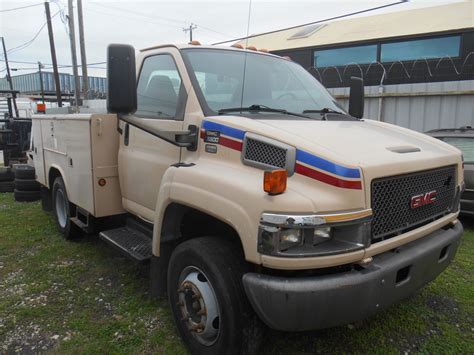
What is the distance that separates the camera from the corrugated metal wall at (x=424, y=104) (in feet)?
34.4

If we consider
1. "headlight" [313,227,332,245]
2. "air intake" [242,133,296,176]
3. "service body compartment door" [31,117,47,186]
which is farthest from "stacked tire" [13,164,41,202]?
"headlight" [313,227,332,245]

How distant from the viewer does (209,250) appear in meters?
2.76

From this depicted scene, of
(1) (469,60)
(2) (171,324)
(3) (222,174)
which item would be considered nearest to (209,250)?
(3) (222,174)

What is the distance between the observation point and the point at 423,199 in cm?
285

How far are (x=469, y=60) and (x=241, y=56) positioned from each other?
41.0ft

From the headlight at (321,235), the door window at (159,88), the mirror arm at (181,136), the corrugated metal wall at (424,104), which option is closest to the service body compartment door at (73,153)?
the door window at (159,88)

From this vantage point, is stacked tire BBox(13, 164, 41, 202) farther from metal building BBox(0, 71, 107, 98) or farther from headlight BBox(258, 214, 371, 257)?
metal building BBox(0, 71, 107, 98)

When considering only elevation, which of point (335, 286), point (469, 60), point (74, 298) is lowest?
point (74, 298)

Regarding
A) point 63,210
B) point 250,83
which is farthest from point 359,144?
point 63,210

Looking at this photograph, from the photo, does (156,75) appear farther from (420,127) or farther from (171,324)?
(420,127)

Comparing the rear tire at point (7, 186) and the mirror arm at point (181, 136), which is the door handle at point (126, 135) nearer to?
the mirror arm at point (181, 136)

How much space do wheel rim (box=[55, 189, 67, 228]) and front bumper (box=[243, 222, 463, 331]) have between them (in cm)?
396

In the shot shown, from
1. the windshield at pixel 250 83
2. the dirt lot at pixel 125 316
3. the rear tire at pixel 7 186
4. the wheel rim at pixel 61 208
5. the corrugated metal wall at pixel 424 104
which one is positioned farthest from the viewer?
the corrugated metal wall at pixel 424 104

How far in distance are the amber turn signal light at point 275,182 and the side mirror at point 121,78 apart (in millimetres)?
1328
